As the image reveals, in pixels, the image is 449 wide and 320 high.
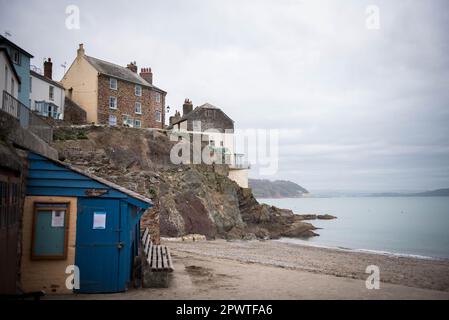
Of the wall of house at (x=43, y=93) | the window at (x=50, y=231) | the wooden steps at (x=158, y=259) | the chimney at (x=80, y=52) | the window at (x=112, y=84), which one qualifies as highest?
the chimney at (x=80, y=52)

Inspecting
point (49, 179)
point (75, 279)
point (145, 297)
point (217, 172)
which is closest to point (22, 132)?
point (49, 179)

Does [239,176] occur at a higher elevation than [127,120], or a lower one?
lower

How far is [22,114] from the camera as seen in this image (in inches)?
463

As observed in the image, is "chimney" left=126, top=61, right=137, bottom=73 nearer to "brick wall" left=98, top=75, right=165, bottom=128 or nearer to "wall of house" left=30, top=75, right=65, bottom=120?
"brick wall" left=98, top=75, right=165, bottom=128

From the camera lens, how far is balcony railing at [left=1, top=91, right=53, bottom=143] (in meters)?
10.5

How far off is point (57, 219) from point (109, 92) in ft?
122

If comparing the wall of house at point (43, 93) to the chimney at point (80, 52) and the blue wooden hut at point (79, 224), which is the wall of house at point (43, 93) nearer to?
the chimney at point (80, 52)

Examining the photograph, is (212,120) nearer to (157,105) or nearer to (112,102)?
(157,105)

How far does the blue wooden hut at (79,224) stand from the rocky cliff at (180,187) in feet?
62.5

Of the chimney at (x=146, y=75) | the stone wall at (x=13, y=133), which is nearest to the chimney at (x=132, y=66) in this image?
the chimney at (x=146, y=75)

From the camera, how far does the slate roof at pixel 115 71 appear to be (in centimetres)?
4300

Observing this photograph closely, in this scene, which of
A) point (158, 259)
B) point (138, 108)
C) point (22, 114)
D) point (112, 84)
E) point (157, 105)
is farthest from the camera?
point (157, 105)

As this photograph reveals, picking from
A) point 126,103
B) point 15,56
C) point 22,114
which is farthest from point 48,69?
point 22,114
